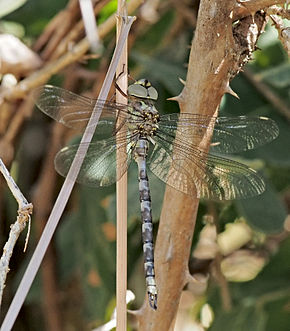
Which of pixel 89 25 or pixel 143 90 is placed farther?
pixel 143 90

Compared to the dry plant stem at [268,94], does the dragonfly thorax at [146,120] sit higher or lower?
lower

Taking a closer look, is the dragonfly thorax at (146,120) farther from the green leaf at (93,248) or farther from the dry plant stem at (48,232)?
the green leaf at (93,248)

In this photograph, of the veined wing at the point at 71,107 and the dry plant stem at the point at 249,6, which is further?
the veined wing at the point at 71,107

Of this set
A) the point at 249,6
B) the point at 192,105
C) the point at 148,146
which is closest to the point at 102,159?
the point at 148,146

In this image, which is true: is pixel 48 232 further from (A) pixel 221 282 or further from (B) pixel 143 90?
(A) pixel 221 282

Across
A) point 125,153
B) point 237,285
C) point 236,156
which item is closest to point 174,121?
point 125,153

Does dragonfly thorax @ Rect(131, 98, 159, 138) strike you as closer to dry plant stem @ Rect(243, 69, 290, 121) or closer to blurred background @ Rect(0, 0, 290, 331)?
blurred background @ Rect(0, 0, 290, 331)

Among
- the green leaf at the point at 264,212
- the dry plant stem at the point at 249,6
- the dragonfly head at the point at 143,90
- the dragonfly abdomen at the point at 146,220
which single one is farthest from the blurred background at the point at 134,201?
the dry plant stem at the point at 249,6
